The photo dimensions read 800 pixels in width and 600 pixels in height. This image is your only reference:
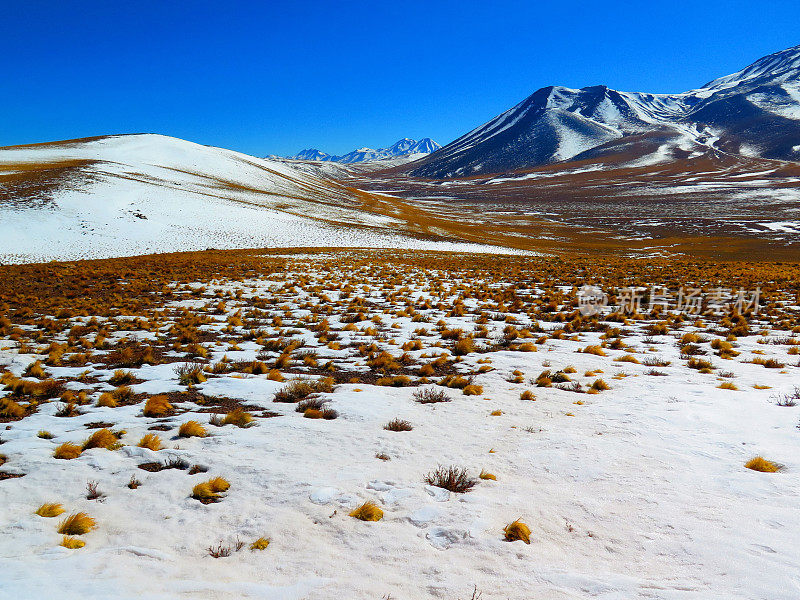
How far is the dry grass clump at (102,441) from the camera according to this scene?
16.7 feet

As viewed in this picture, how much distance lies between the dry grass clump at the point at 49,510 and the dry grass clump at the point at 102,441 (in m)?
1.27

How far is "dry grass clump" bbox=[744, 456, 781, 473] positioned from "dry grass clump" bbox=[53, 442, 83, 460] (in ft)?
25.3

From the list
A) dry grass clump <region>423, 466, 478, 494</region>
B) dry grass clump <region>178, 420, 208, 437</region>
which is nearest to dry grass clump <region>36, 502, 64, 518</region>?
dry grass clump <region>178, 420, 208, 437</region>

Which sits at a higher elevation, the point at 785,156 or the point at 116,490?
the point at 785,156

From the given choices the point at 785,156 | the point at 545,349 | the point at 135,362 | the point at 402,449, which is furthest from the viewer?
the point at 785,156

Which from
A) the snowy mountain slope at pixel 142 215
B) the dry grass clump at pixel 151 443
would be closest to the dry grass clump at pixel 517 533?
the dry grass clump at pixel 151 443

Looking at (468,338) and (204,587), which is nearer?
(204,587)

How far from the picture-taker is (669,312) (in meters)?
14.1

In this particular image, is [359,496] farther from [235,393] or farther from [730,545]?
[235,393]

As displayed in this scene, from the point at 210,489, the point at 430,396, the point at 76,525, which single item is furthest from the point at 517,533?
the point at 76,525

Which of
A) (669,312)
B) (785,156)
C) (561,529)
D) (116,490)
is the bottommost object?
(116,490)

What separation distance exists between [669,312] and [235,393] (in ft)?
45.8

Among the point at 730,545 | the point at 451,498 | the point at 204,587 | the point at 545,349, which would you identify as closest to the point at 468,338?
the point at 545,349

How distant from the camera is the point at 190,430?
18.2ft
